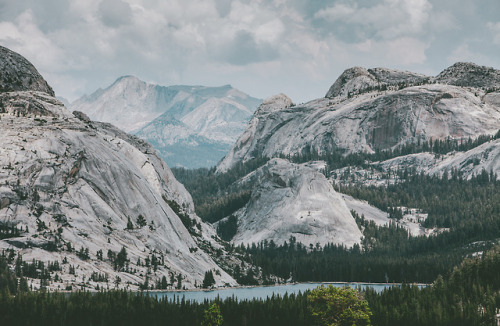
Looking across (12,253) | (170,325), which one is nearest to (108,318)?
(170,325)

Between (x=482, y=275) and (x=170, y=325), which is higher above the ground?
(x=482, y=275)

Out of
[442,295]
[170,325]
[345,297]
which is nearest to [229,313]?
[170,325]

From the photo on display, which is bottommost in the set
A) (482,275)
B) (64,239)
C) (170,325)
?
(170,325)

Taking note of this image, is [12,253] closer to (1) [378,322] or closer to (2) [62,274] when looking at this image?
(2) [62,274]

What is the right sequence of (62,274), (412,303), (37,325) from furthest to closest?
(62,274), (412,303), (37,325)

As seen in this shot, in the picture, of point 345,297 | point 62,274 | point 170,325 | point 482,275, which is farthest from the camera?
point 482,275

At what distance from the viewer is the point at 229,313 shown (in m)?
156

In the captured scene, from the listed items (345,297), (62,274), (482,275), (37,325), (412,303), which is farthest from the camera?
(482,275)

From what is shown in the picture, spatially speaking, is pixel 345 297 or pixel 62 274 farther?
pixel 62 274

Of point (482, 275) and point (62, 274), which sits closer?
point (62, 274)

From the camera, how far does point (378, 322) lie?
501 feet

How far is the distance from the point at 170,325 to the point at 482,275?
9245cm

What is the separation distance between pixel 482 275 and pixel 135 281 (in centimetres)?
10001

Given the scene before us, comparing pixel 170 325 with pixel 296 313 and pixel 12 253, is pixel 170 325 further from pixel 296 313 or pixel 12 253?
pixel 12 253
